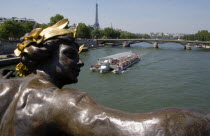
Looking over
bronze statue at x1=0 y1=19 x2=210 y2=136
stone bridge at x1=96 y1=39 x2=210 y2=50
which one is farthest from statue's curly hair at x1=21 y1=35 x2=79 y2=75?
stone bridge at x1=96 y1=39 x2=210 y2=50

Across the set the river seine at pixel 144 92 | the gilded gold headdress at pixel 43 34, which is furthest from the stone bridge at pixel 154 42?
the gilded gold headdress at pixel 43 34

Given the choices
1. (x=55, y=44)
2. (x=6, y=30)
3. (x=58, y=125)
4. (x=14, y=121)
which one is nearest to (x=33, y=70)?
(x=55, y=44)

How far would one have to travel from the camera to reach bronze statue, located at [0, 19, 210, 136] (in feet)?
1.71

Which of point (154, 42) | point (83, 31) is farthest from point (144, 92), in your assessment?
point (83, 31)

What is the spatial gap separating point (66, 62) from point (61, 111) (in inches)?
13.0

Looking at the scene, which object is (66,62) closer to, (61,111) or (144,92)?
(61,111)

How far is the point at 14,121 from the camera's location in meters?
0.77

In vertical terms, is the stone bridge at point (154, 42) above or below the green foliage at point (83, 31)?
below

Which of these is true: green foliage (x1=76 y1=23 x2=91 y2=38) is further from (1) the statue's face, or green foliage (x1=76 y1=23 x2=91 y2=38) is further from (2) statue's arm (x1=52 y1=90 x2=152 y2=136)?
(2) statue's arm (x1=52 y1=90 x2=152 y2=136)

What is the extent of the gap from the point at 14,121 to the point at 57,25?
0.46 metres

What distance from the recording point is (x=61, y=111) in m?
0.65

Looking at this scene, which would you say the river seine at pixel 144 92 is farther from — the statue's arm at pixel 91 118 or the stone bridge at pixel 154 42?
the stone bridge at pixel 154 42

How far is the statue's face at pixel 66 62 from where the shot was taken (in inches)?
36.9

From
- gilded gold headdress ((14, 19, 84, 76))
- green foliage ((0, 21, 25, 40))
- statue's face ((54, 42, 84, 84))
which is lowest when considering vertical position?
statue's face ((54, 42, 84, 84))
